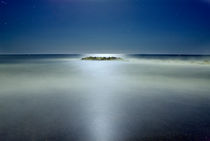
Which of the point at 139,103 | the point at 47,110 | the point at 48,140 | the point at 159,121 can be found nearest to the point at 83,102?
the point at 47,110

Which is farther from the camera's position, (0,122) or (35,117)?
(35,117)

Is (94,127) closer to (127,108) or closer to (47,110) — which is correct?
(127,108)

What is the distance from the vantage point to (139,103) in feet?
12.4

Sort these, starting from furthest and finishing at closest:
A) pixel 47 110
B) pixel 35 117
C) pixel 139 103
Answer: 1. pixel 139 103
2. pixel 47 110
3. pixel 35 117

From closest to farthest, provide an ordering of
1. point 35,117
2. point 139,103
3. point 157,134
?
point 157,134
point 35,117
point 139,103

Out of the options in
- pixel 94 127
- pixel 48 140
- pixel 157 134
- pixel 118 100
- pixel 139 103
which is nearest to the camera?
pixel 48 140

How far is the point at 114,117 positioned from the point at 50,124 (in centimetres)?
128

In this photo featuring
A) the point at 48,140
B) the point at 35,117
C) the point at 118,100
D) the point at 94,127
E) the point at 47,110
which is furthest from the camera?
the point at 118,100

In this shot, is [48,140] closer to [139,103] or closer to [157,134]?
[157,134]

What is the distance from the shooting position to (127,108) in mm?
3420

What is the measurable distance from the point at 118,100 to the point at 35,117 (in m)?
2.22

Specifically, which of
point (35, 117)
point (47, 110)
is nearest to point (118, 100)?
point (47, 110)

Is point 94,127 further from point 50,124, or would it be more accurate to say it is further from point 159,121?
point 159,121

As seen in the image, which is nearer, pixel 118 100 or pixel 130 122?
pixel 130 122
